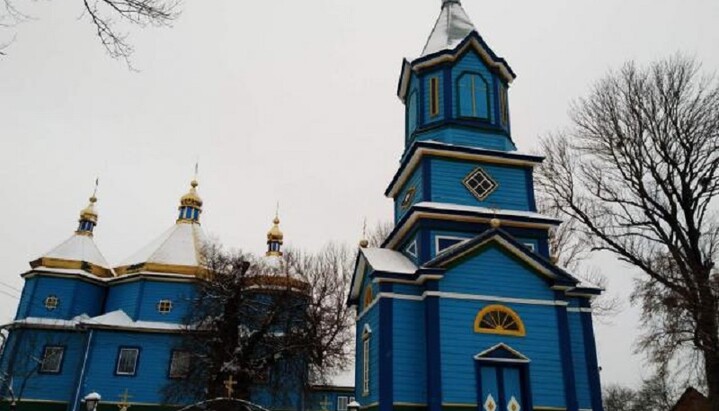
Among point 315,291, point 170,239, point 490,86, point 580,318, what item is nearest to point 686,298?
point 580,318

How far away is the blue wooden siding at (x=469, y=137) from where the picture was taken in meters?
17.0

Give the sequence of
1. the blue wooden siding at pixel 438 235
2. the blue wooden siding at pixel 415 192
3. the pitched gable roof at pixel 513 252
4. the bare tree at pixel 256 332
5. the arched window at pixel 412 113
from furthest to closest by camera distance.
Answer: the bare tree at pixel 256 332 < the arched window at pixel 412 113 < the blue wooden siding at pixel 415 192 < the blue wooden siding at pixel 438 235 < the pitched gable roof at pixel 513 252

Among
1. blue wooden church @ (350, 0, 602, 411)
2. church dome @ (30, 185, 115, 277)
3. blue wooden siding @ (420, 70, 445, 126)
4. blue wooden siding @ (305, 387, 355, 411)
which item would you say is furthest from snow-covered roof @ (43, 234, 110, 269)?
blue wooden siding @ (420, 70, 445, 126)

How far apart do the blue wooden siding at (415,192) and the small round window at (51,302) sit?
70.3ft

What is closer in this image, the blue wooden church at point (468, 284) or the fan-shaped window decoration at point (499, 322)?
the blue wooden church at point (468, 284)

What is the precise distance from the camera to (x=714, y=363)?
1327 cm

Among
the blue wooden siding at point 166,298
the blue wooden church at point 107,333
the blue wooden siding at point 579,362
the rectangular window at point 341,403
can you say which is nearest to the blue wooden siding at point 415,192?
the blue wooden siding at point 579,362

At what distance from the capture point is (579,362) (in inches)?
584

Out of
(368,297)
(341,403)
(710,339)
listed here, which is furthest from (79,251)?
(710,339)

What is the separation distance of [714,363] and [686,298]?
167 centimetres

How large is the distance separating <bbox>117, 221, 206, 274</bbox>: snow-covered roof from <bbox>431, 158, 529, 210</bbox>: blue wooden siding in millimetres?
18351

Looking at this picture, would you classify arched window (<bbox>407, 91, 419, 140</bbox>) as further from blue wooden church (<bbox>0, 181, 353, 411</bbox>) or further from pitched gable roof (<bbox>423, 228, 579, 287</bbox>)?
blue wooden church (<bbox>0, 181, 353, 411</bbox>)

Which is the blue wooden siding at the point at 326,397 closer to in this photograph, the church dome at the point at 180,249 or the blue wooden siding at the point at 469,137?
the church dome at the point at 180,249

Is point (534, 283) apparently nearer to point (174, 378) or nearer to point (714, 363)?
point (714, 363)
